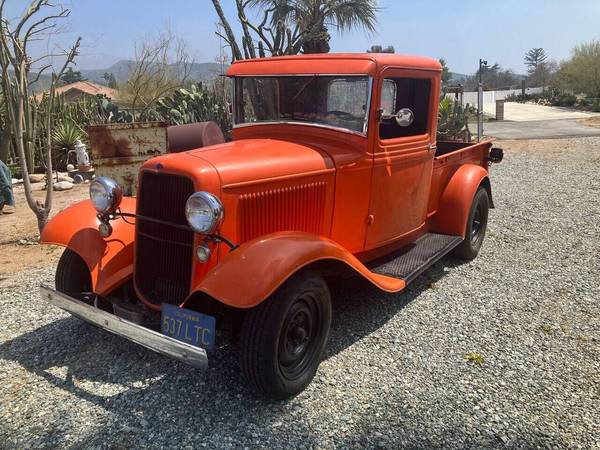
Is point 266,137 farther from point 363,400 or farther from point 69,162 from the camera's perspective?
point 69,162

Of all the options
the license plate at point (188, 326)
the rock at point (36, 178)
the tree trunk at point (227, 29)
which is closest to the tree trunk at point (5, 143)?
the rock at point (36, 178)

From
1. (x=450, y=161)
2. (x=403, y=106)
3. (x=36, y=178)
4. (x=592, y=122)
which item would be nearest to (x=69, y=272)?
(x=403, y=106)

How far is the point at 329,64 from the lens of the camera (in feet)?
12.2

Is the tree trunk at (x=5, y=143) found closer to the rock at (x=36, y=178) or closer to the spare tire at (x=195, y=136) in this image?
the rock at (x=36, y=178)

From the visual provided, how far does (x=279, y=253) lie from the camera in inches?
108

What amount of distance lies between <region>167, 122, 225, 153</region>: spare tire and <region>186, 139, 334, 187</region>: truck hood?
1078 mm

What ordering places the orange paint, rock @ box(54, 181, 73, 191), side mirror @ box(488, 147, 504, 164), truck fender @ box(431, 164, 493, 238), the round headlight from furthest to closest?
rock @ box(54, 181, 73, 191) < side mirror @ box(488, 147, 504, 164) < truck fender @ box(431, 164, 493, 238) < the round headlight < the orange paint

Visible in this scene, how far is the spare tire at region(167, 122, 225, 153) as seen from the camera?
473cm

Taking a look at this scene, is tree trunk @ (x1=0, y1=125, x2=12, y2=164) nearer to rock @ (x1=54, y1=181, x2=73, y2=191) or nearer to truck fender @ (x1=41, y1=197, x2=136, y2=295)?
rock @ (x1=54, y1=181, x2=73, y2=191)

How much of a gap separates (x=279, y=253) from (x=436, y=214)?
2777mm

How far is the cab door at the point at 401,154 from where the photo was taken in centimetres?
386

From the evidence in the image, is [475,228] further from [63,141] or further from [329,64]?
[63,141]

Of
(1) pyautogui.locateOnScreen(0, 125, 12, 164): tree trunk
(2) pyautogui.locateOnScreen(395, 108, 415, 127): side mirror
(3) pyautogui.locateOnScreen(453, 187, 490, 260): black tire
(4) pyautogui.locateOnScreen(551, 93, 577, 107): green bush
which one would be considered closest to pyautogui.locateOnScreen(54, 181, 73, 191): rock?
(1) pyautogui.locateOnScreen(0, 125, 12, 164): tree trunk

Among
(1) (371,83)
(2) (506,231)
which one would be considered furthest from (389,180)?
(2) (506,231)
